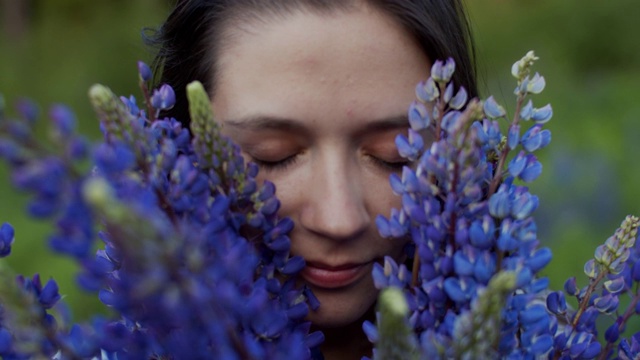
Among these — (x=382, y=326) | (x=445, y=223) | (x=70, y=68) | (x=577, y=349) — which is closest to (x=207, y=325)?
(x=382, y=326)

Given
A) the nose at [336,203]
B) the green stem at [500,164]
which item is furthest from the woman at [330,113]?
the green stem at [500,164]

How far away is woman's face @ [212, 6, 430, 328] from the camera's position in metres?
0.69

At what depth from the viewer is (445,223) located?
0.54 meters

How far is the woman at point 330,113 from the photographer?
70 centimetres

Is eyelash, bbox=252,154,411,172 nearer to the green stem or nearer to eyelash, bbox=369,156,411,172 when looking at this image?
eyelash, bbox=369,156,411,172

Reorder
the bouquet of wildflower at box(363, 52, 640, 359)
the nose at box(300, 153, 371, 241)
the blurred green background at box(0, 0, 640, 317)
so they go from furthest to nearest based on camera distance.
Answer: the blurred green background at box(0, 0, 640, 317) < the nose at box(300, 153, 371, 241) < the bouquet of wildflower at box(363, 52, 640, 359)

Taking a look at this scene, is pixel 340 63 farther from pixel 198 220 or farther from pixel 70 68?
pixel 70 68

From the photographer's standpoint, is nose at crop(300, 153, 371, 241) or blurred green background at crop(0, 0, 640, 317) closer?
nose at crop(300, 153, 371, 241)

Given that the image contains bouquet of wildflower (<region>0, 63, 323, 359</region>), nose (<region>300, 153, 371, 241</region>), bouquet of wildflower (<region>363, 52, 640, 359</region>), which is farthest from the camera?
nose (<region>300, 153, 371, 241</region>)

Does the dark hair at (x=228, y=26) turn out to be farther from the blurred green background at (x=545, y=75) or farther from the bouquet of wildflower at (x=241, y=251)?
the blurred green background at (x=545, y=75)

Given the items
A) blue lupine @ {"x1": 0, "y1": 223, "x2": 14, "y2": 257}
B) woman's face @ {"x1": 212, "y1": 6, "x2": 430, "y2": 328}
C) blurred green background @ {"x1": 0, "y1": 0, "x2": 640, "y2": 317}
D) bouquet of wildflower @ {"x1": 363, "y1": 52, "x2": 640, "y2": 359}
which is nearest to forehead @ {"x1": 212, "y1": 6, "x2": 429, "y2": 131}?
woman's face @ {"x1": 212, "y1": 6, "x2": 430, "y2": 328}

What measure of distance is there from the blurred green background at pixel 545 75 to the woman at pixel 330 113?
936 millimetres

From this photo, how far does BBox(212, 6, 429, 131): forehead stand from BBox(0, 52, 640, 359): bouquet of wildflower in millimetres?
97

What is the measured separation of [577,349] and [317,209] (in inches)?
8.6
